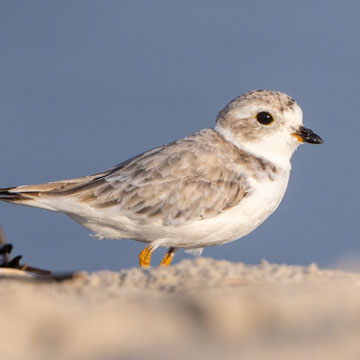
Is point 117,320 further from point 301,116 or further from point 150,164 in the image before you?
point 301,116

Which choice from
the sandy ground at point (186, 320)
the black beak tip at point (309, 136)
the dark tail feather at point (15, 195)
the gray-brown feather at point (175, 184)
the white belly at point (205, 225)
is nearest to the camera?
the sandy ground at point (186, 320)

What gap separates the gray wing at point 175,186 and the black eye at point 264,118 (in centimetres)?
55

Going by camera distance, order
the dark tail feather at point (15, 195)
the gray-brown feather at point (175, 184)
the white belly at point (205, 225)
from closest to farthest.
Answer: the white belly at point (205, 225), the gray-brown feather at point (175, 184), the dark tail feather at point (15, 195)

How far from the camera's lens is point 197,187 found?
8469 mm

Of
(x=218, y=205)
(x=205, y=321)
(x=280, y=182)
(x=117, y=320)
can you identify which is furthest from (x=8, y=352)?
(x=280, y=182)

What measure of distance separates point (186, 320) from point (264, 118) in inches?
166

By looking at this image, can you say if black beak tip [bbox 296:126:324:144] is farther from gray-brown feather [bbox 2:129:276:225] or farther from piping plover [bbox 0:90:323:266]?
gray-brown feather [bbox 2:129:276:225]

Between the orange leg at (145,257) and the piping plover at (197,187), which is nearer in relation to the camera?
the piping plover at (197,187)

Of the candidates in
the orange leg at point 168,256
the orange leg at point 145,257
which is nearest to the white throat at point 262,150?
the orange leg at point 168,256

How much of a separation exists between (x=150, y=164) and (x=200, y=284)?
272 centimetres

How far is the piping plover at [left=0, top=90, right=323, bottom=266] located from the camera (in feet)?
27.4

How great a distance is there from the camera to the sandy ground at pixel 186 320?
4.55m

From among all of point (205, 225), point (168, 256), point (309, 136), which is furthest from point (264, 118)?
point (168, 256)

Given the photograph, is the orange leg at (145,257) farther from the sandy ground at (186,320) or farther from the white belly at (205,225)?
the sandy ground at (186,320)
